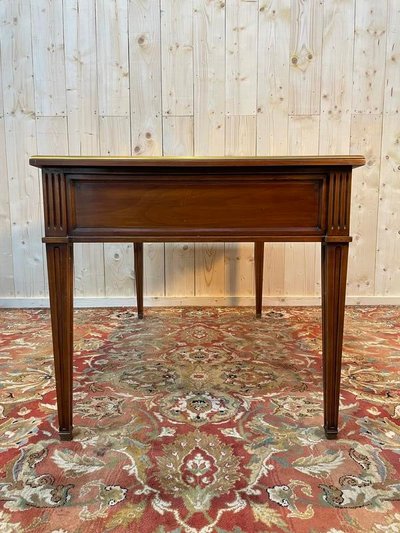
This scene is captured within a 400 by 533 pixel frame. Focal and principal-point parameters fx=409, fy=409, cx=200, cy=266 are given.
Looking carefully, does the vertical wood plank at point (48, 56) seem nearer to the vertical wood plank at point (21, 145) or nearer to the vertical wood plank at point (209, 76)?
the vertical wood plank at point (21, 145)

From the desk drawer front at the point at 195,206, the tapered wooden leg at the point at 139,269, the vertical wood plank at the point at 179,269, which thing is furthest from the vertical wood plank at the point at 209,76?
the desk drawer front at the point at 195,206

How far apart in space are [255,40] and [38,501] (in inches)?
92.3

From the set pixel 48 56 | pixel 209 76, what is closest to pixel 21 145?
pixel 48 56

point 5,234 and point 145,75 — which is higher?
point 145,75

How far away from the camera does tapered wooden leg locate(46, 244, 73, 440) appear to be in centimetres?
103

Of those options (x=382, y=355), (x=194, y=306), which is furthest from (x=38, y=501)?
(x=194, y=306)

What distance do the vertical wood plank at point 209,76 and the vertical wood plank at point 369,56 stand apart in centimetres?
76

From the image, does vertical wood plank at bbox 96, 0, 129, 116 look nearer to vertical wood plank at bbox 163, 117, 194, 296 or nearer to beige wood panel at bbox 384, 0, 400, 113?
vertical wood plank at bbox 163, 117, 194, 296

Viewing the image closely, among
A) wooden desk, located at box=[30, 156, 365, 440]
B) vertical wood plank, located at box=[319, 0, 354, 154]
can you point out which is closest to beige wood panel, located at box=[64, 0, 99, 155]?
vertical wood plank, located at box=[319, 0, 354, 154]

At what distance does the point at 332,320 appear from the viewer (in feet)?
3.47

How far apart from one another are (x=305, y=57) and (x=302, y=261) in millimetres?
1153

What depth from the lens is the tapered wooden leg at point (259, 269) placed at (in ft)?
7.00

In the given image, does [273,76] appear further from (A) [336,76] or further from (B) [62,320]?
(B) [62,320]

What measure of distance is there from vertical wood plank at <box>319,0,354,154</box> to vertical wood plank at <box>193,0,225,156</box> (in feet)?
1.89
